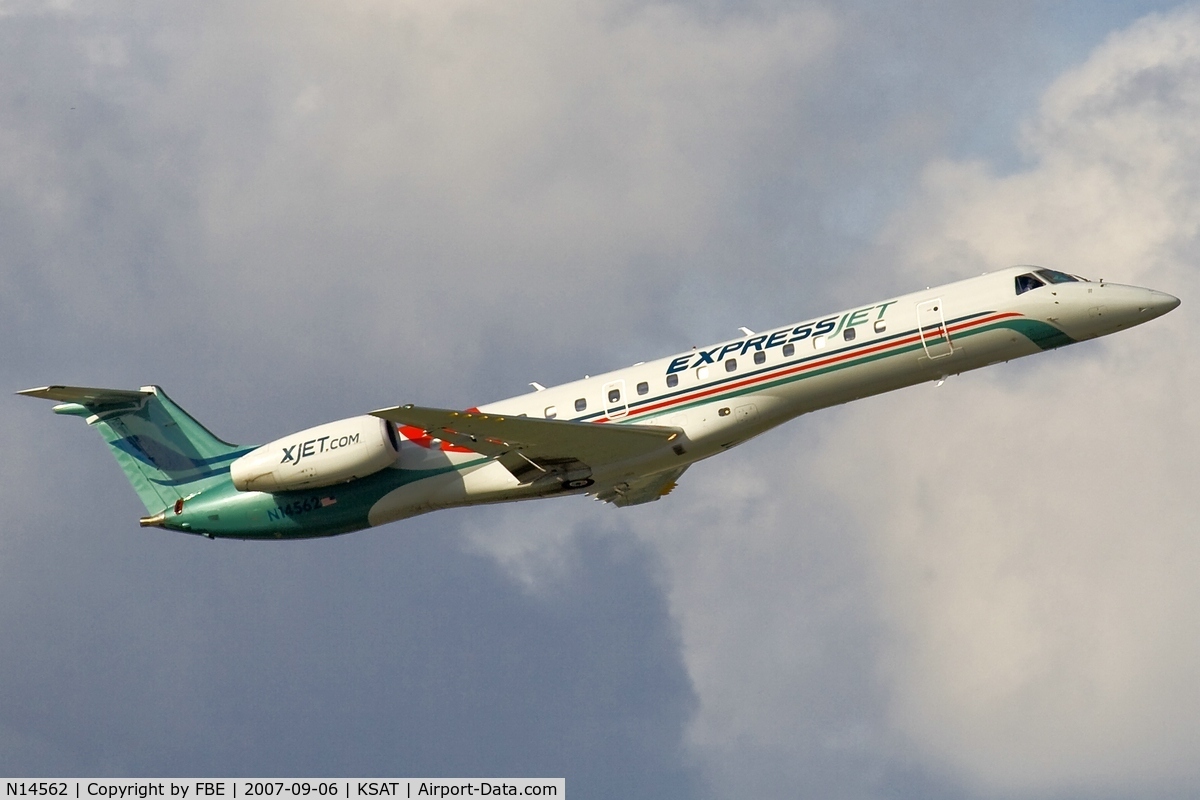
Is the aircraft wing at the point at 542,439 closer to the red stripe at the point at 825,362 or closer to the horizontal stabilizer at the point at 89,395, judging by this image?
the red stripe at the point at 825,362

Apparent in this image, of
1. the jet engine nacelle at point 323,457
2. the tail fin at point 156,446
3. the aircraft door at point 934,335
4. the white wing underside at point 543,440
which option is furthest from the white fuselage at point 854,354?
the tail fin at point 156,446

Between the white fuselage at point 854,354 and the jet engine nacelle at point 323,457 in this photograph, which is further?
the jet engine nacelle at point 323,457

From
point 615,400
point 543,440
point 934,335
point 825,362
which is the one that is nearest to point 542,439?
point 543,440

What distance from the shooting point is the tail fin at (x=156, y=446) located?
3412 centimetres

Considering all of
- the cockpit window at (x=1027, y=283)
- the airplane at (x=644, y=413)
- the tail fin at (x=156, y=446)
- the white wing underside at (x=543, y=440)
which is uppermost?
the tail fin at (x=156, y=446)

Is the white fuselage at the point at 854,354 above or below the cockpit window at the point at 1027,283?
below

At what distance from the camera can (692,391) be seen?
3045cm

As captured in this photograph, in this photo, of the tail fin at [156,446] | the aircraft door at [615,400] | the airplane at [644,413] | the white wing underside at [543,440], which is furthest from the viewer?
the tail fin at [156,446]

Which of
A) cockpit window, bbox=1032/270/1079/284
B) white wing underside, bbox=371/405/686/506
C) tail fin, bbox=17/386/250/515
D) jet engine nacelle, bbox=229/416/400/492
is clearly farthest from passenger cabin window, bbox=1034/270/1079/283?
tail fin, bbox=17/386/250/515

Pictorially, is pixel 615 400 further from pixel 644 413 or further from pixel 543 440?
pixel 543 440

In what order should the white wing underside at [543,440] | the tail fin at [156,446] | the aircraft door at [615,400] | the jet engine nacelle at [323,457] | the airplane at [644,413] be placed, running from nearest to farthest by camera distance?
the white wing underside at [543,440], the airplane at [644,413], the aircraft door at [615,400], the jet engine nacelle at [323,457], the tail fin at [156,446]

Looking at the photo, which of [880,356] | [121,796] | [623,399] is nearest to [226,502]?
[121,796]

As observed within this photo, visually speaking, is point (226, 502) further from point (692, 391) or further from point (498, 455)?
point (692, 391)

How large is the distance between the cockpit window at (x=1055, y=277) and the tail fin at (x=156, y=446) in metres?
17.8
